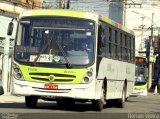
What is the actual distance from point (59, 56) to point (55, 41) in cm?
54

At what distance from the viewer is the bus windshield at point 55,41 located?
19.2 meters

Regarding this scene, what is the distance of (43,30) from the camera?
64.5ft

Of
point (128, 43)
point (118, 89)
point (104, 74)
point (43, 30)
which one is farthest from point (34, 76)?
point (128, 43)

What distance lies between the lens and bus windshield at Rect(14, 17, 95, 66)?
757 inches

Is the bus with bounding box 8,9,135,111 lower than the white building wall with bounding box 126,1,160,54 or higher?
lower

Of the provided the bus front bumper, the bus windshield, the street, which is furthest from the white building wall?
the bus front bumper

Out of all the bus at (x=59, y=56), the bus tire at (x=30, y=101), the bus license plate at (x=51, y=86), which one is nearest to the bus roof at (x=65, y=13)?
the bus at (x=59, y=56)

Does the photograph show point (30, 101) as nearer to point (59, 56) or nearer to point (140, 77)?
point (59, 56)

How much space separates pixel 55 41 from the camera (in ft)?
63.8

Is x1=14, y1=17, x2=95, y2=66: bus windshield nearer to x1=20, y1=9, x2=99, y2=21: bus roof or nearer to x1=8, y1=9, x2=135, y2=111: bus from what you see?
x1=8, y1=9, x2=135, y2=111: bus

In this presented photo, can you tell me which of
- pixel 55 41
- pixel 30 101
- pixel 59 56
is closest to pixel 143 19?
pixel 30 101

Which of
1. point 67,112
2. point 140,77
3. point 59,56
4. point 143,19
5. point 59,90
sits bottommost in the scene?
point 67,112

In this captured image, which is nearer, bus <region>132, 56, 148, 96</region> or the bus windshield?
the bus windshield

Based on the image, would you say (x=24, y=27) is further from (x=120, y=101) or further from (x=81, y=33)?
(x=120, y=101)
